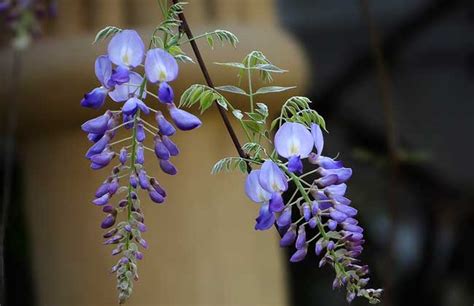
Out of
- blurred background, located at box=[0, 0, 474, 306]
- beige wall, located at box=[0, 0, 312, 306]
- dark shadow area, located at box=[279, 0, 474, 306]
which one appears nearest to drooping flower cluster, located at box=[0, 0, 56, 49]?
blurred background, located at box=[0, 0, 474, 306]

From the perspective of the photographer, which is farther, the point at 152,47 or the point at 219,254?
the point at 219,254

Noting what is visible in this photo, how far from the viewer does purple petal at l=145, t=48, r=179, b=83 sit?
2.63ft

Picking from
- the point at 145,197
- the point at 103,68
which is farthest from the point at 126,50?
the point at 145,197

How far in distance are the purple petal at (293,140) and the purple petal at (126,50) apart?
0.13m

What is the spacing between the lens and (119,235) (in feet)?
2.68

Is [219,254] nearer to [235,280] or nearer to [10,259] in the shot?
[235,280]

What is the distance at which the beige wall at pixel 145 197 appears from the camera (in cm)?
190

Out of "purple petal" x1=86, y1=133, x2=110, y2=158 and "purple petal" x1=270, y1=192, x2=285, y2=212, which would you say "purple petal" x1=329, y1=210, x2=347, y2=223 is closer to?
"purple petal" x1=270, y1=192, x2=285, y2=212

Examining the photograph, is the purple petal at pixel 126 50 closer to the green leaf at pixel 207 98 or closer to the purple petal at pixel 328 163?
the green leaf at pixel 207 98

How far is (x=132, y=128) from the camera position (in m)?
0.82

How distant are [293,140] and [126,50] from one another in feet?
0.51

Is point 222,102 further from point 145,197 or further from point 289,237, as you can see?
point 145,197

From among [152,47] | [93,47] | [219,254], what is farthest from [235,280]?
[152,47]

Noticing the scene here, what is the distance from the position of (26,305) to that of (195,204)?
0.64 m
